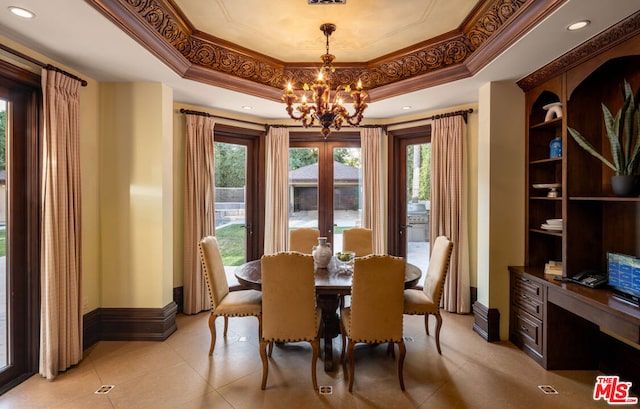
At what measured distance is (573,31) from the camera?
216 centimetres

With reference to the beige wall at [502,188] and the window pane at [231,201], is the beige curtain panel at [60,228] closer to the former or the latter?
the window pane at [231,201]

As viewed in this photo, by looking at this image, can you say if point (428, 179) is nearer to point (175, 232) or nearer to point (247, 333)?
point (247, 333)

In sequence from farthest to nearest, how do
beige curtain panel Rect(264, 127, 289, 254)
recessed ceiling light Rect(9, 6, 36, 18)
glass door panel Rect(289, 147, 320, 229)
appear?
glass door panel Rect(289, 147, 320, 229) → beige curtain panel Rect(264, 127, 289, 254) → recessed ceiling light Rect(9, 6, 36, 18)

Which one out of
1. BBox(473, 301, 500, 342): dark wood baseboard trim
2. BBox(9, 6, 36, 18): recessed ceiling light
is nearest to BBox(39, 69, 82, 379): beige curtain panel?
BBox(9, 6, 36, 18): recessed ceiling light

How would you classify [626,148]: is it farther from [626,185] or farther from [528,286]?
[528,286]

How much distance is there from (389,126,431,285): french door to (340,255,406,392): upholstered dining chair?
2.27m

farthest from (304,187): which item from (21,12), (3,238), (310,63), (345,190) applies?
(21,12)

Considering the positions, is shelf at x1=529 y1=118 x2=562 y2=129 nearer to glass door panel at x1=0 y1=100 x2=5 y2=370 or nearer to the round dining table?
the round dining table

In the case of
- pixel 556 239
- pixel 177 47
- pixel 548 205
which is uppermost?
pixel 177 47

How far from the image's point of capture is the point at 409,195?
456 centimetres

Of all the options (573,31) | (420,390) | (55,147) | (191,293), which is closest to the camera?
(573,31)

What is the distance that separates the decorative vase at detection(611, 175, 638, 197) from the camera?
2188 millimetres

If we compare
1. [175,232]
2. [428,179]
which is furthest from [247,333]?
→ [428,179]

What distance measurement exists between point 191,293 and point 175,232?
78 centimetres
